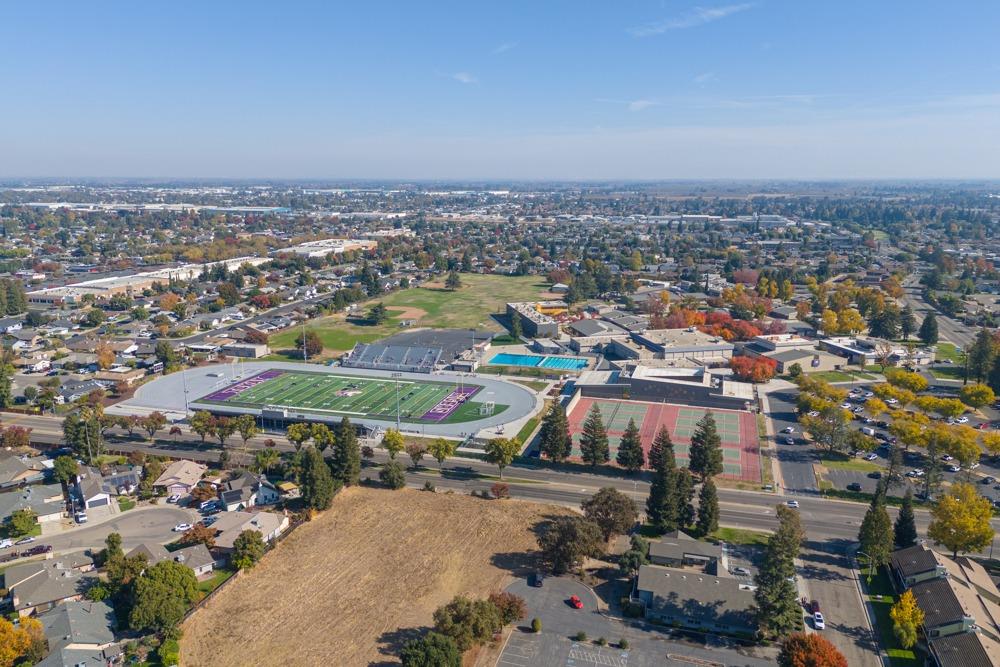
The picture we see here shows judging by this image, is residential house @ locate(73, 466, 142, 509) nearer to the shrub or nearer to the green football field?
the green football field

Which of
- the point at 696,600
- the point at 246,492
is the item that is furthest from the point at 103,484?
the point at 696,600

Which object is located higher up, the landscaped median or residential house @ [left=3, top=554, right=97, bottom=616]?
residential house @ [left=3, top=554, right=97, bottom=616]

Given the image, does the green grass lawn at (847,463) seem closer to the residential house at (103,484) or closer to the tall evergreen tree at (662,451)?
the tall evergreen tree at (662,451)

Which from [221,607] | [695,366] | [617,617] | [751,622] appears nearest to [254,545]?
[221,607]

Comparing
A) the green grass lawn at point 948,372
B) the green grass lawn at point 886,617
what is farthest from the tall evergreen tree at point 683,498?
the green grass lawn at point 948,372

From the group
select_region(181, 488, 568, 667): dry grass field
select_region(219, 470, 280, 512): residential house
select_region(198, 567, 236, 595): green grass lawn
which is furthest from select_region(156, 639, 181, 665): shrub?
select_region(219, 470, 280, 512): residential house

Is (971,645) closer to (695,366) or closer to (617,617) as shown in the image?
(617,617)
